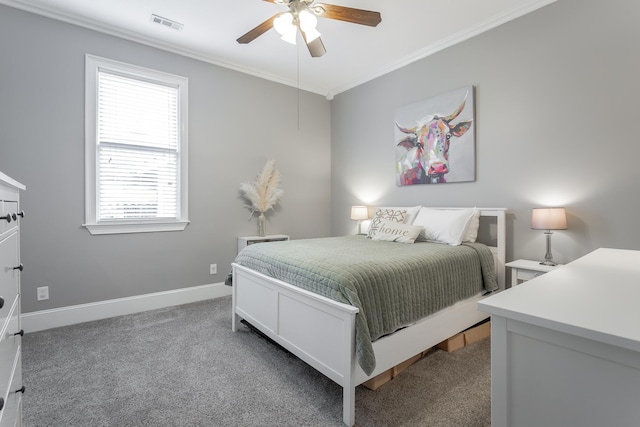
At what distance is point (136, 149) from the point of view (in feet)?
10.2

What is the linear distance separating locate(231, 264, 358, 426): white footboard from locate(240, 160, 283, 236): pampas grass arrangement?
138 centimetres

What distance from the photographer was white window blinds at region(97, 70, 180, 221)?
2.95 meters

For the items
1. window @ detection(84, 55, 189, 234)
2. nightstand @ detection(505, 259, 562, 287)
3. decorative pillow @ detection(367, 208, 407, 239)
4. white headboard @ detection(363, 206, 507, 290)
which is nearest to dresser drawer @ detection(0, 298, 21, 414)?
window @ detection(84, 55, 189, 234)

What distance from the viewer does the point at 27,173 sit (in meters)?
2.58

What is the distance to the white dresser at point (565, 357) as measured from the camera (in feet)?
1.96

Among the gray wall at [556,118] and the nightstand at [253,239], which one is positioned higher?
the gray wall at [556,118]

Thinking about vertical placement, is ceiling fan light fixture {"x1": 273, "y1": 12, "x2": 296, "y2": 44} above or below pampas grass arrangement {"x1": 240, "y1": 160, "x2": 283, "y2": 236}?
above

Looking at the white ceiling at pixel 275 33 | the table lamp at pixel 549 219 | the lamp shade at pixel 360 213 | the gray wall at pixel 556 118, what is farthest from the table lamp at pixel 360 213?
the table lamp at pixel 549 219

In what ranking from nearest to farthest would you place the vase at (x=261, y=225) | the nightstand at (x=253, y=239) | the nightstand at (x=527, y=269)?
1. the nightstand at (x=527, y=269)
2. the nightstand at (x=253, y=239)
3. the vase at (x=261, y=225)

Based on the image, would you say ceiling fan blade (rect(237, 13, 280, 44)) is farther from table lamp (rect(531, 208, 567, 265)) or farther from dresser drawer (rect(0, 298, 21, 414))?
table lamp (rect(531, 208, 567, 265))

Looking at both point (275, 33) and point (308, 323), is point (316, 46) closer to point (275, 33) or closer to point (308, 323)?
point (275, 33)

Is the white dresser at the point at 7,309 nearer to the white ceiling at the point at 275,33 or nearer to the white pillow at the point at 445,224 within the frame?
the white ceiling at the point at 275,33

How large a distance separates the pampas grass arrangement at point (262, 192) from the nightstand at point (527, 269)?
268 centimetres

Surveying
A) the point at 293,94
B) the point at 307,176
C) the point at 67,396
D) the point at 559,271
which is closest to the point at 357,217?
the point at 307,176
